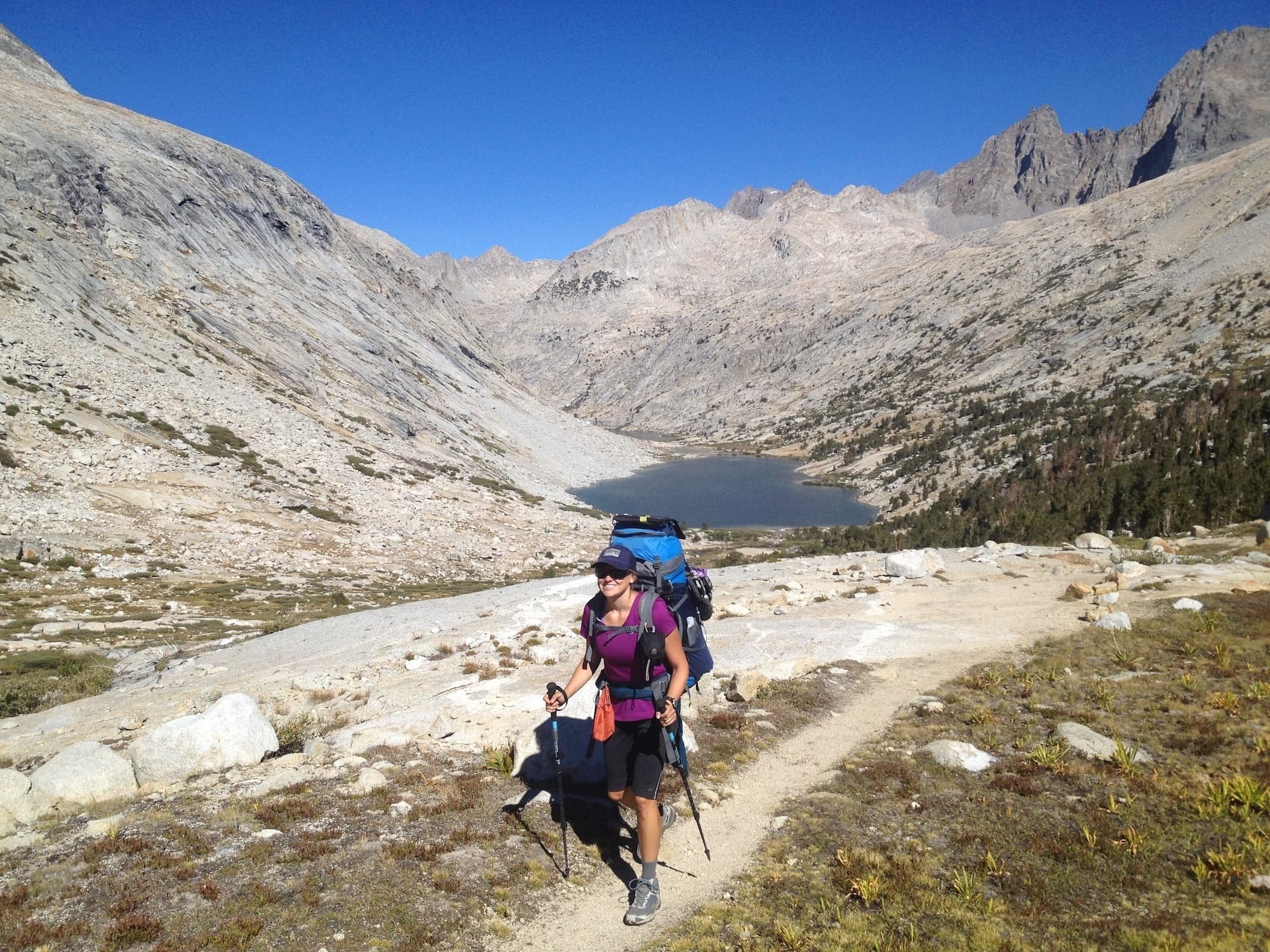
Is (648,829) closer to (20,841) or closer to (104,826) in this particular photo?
(104,826)

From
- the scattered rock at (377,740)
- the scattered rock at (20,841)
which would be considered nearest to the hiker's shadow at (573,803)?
the scattered rock at (377,740)

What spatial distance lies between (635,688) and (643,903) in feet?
6.56

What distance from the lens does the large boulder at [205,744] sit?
8.66 meters

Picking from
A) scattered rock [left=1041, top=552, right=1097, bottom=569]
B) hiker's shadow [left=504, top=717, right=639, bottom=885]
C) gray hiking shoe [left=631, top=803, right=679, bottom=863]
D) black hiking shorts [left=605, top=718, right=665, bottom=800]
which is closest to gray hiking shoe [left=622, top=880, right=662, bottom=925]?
hiker's shadow [left=504, top=717, right=639, bottom=885]

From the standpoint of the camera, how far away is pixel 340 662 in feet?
57.2

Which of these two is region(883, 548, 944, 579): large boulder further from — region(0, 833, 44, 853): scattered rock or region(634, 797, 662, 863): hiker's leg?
region(0, 833, 44, 853): scattered rock

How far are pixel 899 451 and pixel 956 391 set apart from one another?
124 feet

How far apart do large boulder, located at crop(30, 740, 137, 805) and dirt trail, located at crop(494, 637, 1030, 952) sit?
19.8 feet

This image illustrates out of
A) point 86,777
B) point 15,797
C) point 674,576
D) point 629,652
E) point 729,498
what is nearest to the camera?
point 629,652

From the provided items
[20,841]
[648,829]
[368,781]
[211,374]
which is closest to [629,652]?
[648,829]

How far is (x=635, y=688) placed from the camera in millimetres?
6203

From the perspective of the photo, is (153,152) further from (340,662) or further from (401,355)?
(340,662)

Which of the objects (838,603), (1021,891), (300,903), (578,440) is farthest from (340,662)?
(578,440)

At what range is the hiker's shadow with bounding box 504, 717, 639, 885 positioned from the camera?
717 cm
